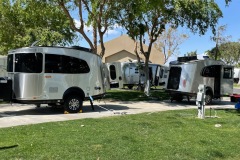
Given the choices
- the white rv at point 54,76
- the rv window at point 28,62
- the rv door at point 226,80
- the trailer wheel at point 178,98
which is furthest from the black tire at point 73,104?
the rv door at point 226,80

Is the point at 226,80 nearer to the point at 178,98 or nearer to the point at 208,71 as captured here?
the point at 208,71

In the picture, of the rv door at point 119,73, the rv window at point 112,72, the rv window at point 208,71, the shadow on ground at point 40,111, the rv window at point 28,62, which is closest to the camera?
the rv window at point 28,62

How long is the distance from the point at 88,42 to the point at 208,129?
11709mm

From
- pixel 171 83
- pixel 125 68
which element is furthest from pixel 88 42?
pixel 125 68

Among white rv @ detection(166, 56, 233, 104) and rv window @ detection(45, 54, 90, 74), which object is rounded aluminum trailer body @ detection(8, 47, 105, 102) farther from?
white rv @ detection(166, 56, 233, 104)

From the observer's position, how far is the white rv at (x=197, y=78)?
18812 millimetres

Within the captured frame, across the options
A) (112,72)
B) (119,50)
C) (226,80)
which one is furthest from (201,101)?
(119,50)

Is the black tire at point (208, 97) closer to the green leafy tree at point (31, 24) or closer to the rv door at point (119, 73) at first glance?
the green leafy tree at point (31, 24)

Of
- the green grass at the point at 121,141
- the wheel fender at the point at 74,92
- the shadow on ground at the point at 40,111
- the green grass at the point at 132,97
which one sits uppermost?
the wheel fender at the point at 74,92

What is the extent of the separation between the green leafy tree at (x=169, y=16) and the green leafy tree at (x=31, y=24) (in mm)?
3994

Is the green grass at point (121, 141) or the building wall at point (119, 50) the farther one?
the building wall at point (119, 50)

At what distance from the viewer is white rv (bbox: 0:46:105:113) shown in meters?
12.9

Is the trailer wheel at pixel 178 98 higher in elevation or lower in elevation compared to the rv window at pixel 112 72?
lower

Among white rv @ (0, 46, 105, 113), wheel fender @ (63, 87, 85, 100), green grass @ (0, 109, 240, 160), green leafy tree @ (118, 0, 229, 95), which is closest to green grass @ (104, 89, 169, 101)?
green leafy tree @ (118, 0, 229, 95)
